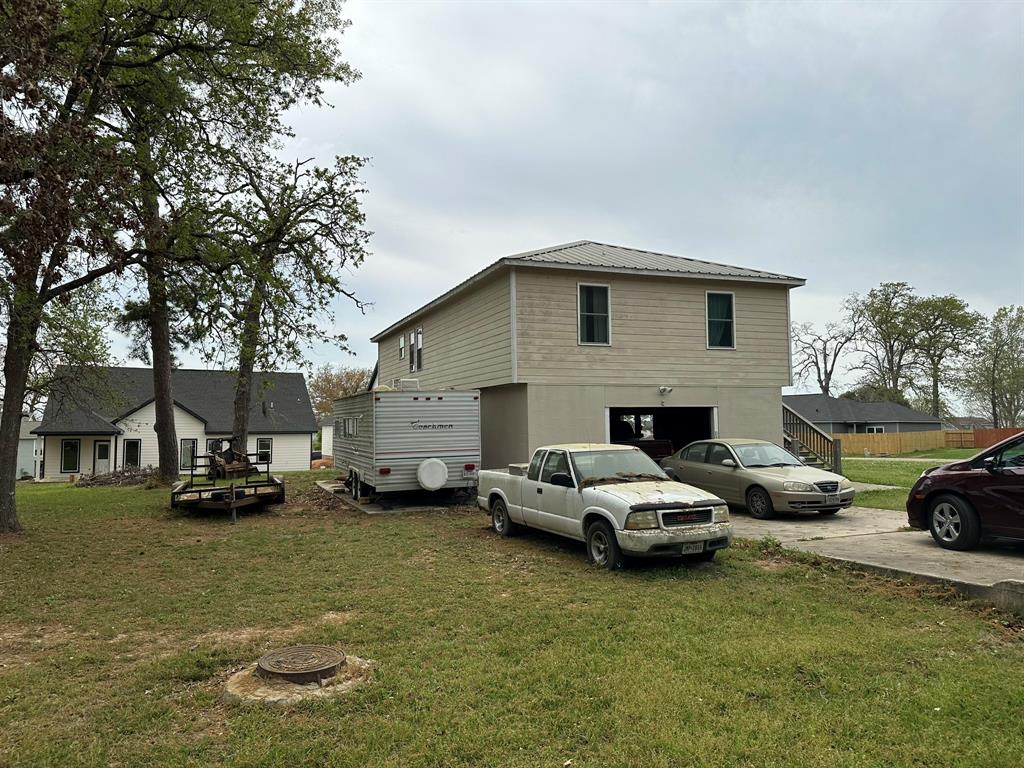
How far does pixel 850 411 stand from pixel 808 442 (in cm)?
3944

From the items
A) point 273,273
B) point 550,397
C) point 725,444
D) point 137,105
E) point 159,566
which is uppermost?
point 137,105

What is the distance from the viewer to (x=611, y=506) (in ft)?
26.5

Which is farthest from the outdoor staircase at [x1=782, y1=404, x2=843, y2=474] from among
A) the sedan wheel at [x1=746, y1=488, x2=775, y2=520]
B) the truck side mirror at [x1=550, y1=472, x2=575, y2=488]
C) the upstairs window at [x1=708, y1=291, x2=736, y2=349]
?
the truck side mirror at [x1=550, y1=472, x2=575, y2=488]

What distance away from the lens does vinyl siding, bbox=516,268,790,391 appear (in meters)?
15.4

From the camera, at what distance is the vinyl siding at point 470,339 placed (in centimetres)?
1568

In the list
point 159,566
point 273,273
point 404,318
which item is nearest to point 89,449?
point 404,318

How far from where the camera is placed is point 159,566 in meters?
8.98

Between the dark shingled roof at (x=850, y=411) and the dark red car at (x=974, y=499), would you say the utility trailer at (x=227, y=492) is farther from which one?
the dark shingled roof at (x=850, y=411)

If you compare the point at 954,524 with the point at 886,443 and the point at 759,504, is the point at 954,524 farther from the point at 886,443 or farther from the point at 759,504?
the point at 886,443

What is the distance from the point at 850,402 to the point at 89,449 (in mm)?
54289

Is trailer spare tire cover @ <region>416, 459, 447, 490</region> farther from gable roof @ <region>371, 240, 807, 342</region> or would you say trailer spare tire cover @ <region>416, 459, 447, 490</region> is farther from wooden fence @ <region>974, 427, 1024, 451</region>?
wooden fence @ <region>974, 427, 1024, 451</region>

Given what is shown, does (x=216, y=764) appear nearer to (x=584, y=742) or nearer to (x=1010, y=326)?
(x=584, y=742)

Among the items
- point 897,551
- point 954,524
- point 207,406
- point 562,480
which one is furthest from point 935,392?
point 562,480

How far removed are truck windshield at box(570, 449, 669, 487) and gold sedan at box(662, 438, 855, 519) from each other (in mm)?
3755
